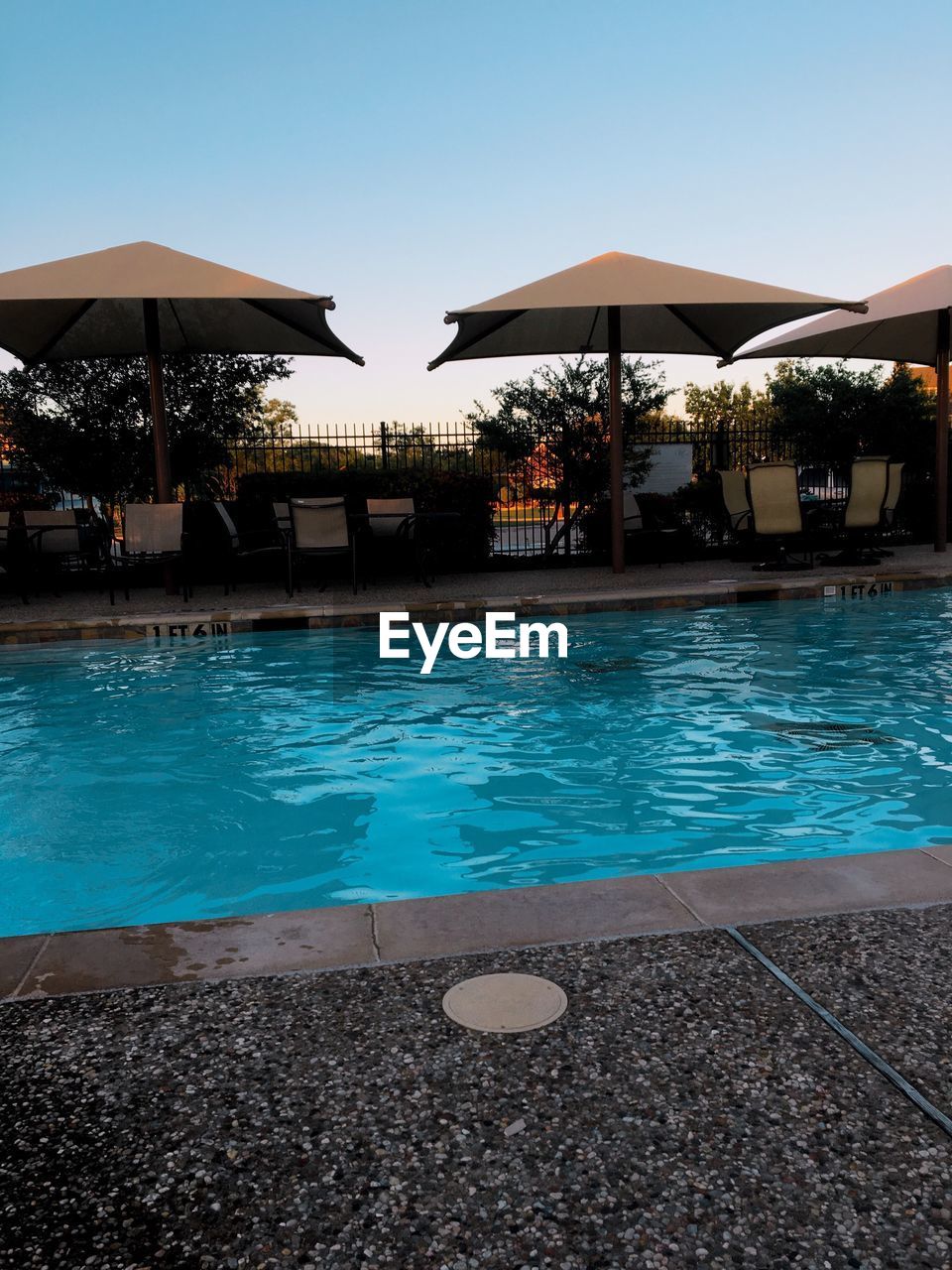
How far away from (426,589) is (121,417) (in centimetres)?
548

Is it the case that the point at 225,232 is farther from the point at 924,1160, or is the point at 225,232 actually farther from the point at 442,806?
the point at 924,1160

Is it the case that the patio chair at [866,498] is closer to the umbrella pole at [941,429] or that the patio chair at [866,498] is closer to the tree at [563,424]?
the umbrella pole at [941,429]

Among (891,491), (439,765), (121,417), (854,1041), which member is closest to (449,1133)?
(854,1041)

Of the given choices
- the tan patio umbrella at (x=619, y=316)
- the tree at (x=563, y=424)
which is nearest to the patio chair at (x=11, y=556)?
the tan patio umbrella at (x=619, y=316)

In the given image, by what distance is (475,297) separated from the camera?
11.8 meters

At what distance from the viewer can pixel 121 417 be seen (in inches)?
505

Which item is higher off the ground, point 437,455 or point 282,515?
point 437,455

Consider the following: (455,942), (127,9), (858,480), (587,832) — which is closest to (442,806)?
(587,832)

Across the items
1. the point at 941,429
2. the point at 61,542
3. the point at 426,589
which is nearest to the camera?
the point at 426,589

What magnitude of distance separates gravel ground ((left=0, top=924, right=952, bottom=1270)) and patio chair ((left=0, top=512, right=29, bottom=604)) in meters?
8.70

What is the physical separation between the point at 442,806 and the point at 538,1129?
3.08m

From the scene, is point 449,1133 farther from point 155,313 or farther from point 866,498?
point 866,498

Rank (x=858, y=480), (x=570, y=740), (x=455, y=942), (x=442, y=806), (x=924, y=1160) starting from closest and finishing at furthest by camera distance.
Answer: (x=924, y=1160), (x=455, y=942), (x=442, y=806), (x=570, y=740), (x=858, y=480)

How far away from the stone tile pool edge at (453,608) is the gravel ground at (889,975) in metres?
6.38
